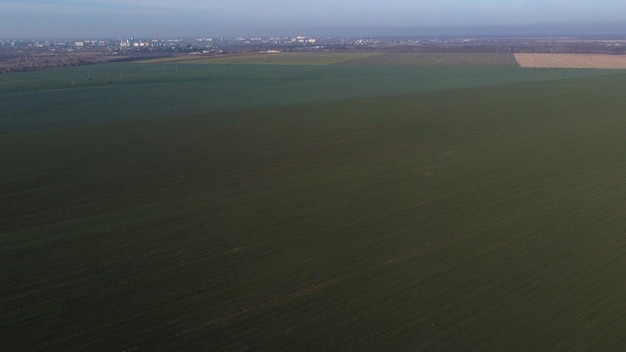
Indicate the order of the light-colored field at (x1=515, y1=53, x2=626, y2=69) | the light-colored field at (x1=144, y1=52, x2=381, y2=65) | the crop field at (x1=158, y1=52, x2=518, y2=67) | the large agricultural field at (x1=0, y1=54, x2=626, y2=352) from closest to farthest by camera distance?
the large agricultural field at (x1=0, y1=54, x2=626, y2=352), the light-colored field at (x1=515, y1=53, x2=626, y2=69), the crop field at (x1=158, y1=52, x2=518, y2=67), the light-colored field at (x1=144, y1=52, x2=381, y2=65)

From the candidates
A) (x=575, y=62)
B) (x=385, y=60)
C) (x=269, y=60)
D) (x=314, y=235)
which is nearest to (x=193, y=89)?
(x=314, y=235)

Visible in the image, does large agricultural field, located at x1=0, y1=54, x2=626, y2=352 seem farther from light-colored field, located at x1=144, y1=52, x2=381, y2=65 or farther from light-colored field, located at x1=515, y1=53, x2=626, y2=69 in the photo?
light-colored field, located at x1=144, y1=52, x2=381, y2=65

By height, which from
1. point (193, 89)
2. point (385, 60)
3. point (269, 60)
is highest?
point (193, 89)

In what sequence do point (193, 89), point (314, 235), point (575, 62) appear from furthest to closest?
point (575, 62) → point (193, 89) → point (314, 235)

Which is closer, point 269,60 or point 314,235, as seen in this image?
point 314,235

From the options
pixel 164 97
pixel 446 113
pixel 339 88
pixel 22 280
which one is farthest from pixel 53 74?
pixel 22 280

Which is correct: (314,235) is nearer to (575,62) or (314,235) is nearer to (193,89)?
(193,89)

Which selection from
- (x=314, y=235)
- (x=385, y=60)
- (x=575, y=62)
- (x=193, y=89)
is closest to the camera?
(x=314, y=235)

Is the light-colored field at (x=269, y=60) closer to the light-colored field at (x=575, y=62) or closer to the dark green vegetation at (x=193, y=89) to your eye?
the dark green vegetation at (x=193, y=89)

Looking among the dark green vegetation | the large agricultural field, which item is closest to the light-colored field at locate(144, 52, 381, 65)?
the dark green vegetation

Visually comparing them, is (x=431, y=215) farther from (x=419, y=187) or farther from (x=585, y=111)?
(x=585, y=111)
